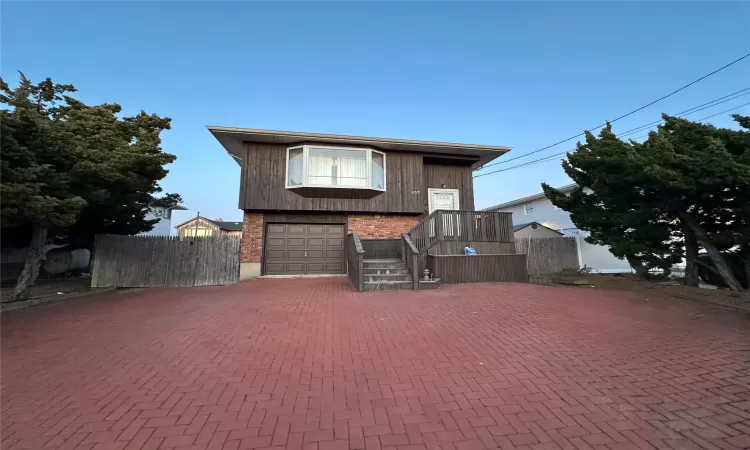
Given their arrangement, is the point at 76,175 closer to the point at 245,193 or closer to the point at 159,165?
the point at 159,165

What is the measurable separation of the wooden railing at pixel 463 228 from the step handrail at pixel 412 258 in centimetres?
47

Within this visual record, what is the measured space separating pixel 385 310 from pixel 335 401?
3.25 meters

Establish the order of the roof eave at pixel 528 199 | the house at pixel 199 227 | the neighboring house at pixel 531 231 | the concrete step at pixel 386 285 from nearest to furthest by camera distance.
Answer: the concrete step at pixel 386 285, the neighboring house at pixel 531 231, the roof eave at pixel 528 199, the house at pixel 199 227

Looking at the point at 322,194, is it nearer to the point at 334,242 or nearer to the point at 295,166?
the point at 295,166

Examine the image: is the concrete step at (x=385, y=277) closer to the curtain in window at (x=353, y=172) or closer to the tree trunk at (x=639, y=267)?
the curtain in window at (x=353, y=172)

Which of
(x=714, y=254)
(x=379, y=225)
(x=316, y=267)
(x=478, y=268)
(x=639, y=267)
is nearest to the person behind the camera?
(x=714, y=254)

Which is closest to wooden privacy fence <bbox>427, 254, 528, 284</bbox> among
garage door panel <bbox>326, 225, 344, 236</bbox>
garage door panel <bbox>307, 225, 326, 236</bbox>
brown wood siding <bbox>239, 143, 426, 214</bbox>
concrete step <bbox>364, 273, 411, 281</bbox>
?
concrete step <bbox>364, 273, 411, 281</bbox>

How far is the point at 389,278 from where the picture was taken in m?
8.59

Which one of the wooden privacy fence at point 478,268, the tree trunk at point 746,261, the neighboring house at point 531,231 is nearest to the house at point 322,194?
the wooden privacy fence at point 478,268

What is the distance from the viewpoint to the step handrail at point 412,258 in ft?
26.7

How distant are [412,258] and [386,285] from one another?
111 cm

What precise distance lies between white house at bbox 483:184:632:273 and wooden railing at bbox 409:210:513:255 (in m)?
5.09

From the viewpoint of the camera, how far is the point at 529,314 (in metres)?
5.49

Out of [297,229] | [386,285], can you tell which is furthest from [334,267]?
[386,285]
